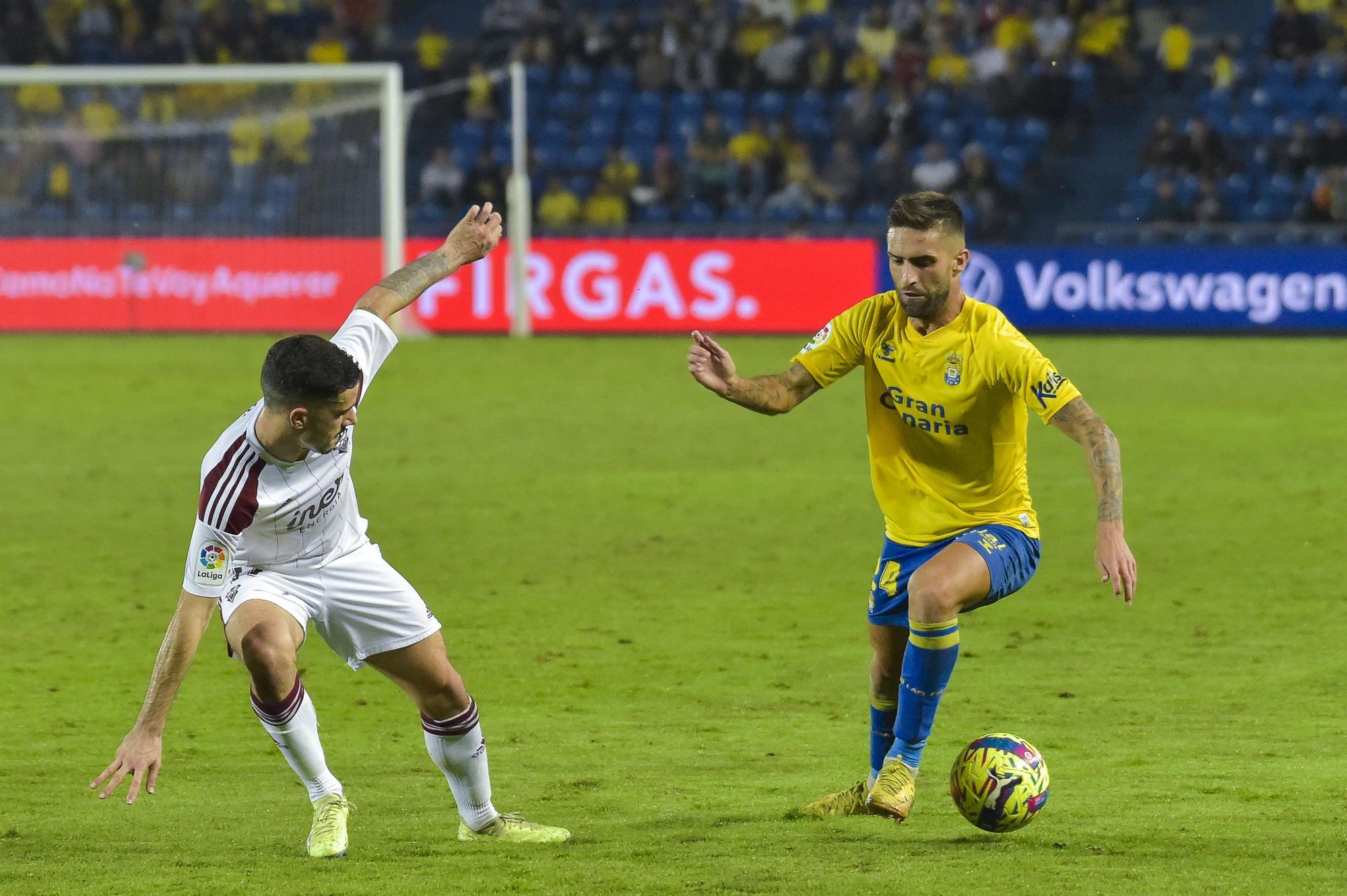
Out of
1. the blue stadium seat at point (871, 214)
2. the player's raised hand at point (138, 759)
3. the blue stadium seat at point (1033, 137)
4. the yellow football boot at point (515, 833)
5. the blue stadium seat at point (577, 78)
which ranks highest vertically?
the blue stadium seat at point (577, 78)

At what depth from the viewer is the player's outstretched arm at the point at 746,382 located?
19.9ft

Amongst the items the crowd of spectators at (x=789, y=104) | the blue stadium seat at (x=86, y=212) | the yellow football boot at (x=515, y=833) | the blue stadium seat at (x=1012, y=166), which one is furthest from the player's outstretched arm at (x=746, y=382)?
the blue stadium seat at (x=1012, y=166)

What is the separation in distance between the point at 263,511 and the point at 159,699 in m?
0.60

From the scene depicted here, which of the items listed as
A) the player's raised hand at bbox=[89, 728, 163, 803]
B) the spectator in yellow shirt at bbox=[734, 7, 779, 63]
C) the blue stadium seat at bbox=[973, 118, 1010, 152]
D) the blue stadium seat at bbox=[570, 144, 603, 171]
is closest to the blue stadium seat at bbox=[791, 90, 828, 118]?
the spectator in yellow shirt at bbox=[734, 7, 779, 63]

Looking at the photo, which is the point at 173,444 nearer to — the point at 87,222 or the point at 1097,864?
the point at 87,222

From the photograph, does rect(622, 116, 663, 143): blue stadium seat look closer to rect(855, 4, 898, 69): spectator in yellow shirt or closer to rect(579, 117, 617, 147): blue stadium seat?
rect(579, 117, 617, 147): blue stadium seat

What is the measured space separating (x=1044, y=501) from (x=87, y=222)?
50.0ft

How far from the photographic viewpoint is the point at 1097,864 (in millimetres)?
5363

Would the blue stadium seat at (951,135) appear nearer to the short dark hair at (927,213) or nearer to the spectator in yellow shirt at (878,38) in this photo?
the spectator in yellow shirt at (878,38)

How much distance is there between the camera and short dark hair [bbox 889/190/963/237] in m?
5.80

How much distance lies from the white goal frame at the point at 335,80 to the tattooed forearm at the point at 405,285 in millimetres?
16777

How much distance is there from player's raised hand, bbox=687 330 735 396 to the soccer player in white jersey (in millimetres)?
1003

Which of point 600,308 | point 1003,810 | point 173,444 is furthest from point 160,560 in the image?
point 600,308

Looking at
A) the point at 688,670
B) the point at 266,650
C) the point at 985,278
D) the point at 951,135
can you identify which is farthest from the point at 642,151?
the point at 266,650
